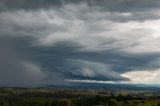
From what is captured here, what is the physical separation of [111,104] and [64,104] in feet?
191

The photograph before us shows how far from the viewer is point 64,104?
389 feet

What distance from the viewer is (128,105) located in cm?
16012

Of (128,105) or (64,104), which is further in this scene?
(128,105)

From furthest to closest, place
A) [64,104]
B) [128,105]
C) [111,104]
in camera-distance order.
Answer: [111,104] → [128,105] → [64,104]

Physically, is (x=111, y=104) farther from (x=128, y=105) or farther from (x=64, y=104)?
(x=64, y=104)

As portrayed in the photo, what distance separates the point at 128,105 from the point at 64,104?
169ft

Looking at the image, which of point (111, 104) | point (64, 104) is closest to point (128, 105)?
point (111, 104)

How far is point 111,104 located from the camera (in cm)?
17175

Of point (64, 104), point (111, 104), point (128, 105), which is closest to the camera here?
point (64, 104)

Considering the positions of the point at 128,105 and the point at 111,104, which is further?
the point at 111,104
